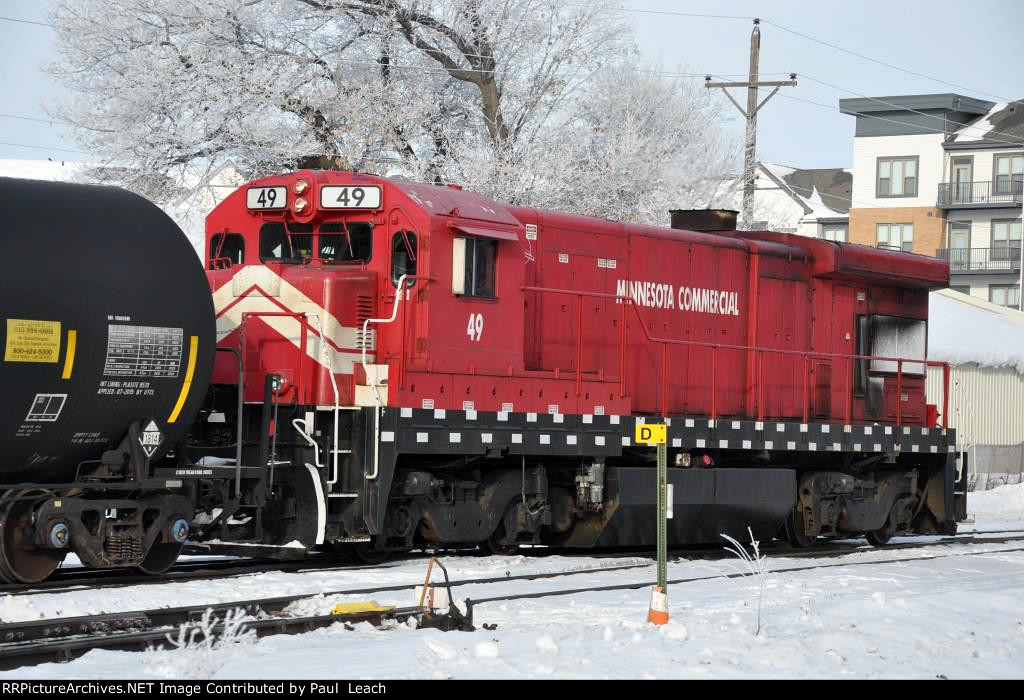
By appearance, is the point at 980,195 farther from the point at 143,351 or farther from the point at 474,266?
the point at 143,351

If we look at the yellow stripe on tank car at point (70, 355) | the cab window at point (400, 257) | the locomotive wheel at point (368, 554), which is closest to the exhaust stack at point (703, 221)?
the cab window at point (400, 257)

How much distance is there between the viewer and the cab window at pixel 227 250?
14.2 meters

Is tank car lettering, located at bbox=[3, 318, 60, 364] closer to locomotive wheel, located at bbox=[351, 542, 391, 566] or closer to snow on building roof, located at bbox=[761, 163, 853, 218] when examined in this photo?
locomotive wheel, located at bbox=[351, 542, 391, 566]

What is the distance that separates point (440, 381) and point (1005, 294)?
58172 mm

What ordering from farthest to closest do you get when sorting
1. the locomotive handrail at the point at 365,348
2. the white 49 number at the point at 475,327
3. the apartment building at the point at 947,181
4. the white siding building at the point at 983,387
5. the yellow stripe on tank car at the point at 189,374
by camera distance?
the apartment building at the point at 947,181, the white siding building at the point at 983,387, the white 49 number at the point at 475,327, the locomotive handrail at the point at 365,348, the yellow stripe on tank car at the point at 189,374

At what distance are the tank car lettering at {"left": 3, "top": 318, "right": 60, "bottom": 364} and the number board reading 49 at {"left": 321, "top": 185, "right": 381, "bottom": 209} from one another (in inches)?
148

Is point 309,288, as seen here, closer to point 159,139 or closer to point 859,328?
point 859,328

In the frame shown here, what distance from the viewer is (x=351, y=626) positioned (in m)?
9.34

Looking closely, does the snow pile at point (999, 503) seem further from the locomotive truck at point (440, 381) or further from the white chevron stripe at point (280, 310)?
the white chevron stripe at point (280, 310)

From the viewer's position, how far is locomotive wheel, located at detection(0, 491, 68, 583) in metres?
10.8

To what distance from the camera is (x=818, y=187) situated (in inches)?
2982

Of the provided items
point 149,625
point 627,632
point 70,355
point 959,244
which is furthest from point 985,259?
point 149,625

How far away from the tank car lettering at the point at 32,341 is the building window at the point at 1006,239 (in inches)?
2432

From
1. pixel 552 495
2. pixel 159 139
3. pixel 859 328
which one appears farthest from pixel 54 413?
pixel 159 139
